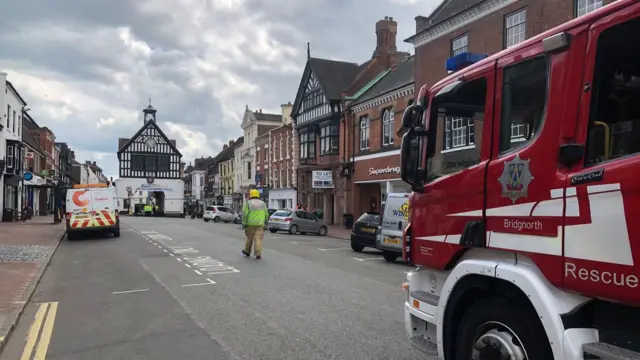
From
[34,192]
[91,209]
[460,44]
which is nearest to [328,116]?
[460,44]

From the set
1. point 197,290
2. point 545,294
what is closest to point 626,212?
point 545,294

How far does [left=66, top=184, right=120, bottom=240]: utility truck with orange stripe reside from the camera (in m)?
20.3

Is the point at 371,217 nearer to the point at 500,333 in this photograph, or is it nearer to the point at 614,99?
the point at 500,333

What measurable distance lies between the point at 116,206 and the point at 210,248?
720 centimetres

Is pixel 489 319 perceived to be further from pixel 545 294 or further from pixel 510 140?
pixel 510 140

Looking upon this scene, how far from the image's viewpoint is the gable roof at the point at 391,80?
3087cm

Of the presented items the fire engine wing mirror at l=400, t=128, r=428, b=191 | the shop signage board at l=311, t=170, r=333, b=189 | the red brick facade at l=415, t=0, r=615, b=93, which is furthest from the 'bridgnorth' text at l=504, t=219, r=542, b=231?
the shop signage board at l=311, t=170, r=333, b=189

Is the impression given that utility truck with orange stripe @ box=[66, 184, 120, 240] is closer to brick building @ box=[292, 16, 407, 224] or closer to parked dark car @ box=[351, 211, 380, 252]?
parked dark car @ box=[351, 211, 380, 252]

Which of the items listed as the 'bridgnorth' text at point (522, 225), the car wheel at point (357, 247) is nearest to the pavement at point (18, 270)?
the 'bridgnorth' text at point (522, 225)

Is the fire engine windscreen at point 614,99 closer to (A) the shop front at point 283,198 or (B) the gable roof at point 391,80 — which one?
(B) the gable roof at point 391,80

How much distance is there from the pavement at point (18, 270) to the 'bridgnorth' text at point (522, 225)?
18.2 feet

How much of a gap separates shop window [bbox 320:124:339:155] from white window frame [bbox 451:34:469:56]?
555 inches

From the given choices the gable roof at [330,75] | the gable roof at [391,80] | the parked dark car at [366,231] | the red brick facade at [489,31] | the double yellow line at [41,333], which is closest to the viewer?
the double yellow line at [41,333]

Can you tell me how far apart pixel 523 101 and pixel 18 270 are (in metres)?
11.4
